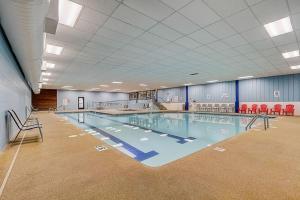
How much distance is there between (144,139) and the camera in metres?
5.26

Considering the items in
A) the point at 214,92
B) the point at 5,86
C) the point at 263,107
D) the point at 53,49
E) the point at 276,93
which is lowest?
the point at 263,107

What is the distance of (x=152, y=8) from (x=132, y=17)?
0.50 meters

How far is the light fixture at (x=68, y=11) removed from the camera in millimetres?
2680

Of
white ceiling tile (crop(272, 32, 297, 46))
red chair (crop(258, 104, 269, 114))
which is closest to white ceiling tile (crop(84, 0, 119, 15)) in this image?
white ceiling tile (crop(272, 32, 297, 46))

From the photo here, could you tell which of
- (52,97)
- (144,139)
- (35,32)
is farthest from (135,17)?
(52,97)

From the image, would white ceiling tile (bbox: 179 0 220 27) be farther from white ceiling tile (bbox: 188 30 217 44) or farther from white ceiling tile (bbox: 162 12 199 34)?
white ceiling tile (bbox: 188 30 217 44)

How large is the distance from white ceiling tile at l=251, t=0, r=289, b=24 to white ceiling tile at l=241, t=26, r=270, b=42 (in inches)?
17.4

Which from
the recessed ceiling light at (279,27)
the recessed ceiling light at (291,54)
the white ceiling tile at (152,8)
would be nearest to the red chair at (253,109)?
the recessed ceiling light at (291,54)

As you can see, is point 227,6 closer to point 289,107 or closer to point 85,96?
point 289,107

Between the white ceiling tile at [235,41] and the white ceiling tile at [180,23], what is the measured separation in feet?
4.16

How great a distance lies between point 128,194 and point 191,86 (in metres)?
15.8

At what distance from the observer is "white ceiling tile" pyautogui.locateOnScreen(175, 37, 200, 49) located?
427 centimetres

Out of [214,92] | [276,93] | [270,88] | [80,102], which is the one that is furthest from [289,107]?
[80,102]

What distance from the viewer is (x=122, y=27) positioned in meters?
3.55
